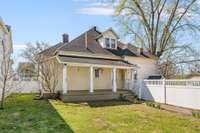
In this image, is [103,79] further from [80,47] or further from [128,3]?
[128,3]

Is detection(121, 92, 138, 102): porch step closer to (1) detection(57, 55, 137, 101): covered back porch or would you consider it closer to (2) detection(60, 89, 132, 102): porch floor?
(2) detection(60, 89, 132, 102): porch floor

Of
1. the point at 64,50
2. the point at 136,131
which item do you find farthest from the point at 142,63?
the point at 136,131

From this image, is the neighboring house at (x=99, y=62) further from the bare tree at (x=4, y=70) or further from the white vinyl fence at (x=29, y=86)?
the white vinyl fence at (x=29, y=86)

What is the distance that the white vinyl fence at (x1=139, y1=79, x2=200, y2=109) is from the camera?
487 inches

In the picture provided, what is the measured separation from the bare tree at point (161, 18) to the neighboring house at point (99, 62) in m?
4.06

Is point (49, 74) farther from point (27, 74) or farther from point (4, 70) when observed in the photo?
point (27, 74)

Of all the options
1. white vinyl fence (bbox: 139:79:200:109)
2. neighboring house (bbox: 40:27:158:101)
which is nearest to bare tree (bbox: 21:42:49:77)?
neighboring house (bbox: 40:27:158:101)

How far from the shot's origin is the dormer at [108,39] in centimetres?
2170

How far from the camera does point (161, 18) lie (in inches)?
1075

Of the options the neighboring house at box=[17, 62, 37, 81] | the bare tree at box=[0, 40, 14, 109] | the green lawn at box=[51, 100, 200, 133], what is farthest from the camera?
the neighboring house at box=[17, 62, 37, 81]

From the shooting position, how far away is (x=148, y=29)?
27.0 metres

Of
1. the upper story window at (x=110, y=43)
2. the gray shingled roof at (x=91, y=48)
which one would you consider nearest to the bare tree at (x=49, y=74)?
the gray shingled roof at (x=91, y=48)

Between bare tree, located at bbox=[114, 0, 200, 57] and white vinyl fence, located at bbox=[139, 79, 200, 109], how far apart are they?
11.0m

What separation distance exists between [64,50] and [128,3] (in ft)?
43.7
